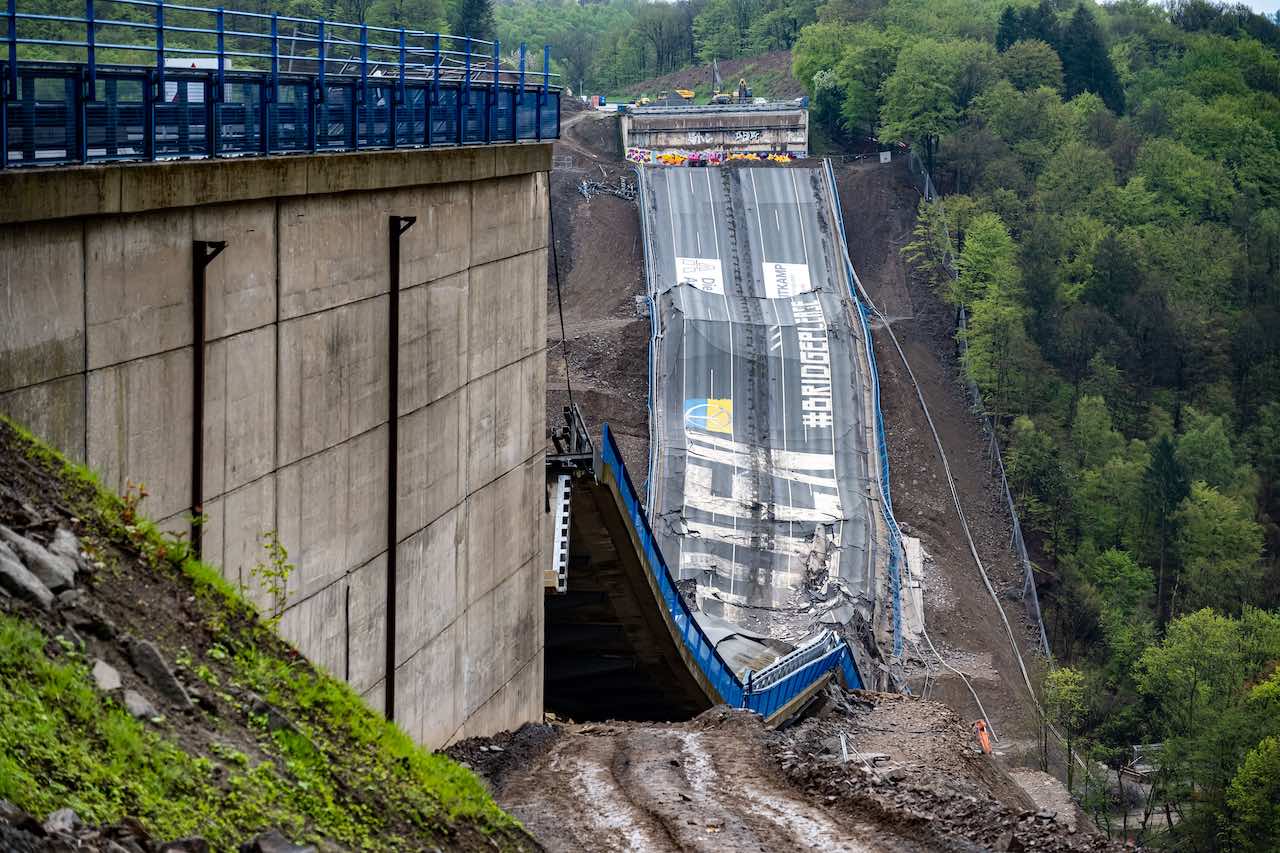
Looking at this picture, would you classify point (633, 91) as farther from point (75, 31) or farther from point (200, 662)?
→ point (200, 662)

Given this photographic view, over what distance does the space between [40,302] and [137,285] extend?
1229 mm

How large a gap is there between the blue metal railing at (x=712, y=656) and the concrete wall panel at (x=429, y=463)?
791 centimetres

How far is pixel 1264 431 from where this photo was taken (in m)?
82.1

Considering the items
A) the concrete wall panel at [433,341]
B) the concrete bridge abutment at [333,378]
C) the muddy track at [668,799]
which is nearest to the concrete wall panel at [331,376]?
the concrete bridge abutment at [333,378]

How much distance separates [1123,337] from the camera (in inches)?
3349

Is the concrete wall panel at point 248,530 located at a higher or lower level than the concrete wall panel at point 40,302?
lower

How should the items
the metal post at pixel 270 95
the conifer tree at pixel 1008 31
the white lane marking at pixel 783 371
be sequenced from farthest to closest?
the conifer tree at pixel 1008 31 → the white lane marking at pixel 783 371 → the metal post at pixel 270 95

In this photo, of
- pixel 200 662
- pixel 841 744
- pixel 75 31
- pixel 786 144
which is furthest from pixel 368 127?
pixel 786 144

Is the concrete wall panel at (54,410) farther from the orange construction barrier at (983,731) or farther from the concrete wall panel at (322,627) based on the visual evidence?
the orange construction barrier at (983,731)

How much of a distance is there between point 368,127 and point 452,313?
2.68 metres

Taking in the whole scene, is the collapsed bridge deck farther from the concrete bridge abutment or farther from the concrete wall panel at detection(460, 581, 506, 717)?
the concrete bridge abutment

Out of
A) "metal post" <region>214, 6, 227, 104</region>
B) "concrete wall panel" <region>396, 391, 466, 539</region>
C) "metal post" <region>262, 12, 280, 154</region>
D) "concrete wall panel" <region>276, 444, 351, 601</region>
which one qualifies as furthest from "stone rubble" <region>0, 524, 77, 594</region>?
"concrete wall panel" <region>396, 391, 466, 539</region>

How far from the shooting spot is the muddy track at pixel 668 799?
60.0 feet

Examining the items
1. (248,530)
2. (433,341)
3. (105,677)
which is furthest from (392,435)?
(105,677)
